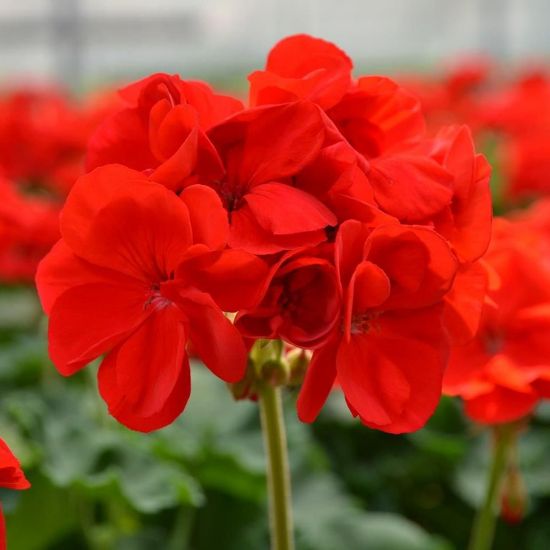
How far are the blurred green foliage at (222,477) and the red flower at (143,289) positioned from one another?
0.33m

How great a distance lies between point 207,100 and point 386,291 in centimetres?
13

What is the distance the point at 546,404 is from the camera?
126 centimetres

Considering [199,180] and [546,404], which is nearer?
[199,180]

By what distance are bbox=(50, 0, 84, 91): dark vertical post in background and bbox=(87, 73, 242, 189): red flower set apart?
5434mm

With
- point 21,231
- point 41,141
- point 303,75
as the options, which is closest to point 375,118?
point 303,75

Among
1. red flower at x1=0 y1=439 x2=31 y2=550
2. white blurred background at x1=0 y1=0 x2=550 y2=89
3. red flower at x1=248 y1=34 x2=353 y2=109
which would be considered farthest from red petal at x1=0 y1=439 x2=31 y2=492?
white blurred background at x1=0 y1=0 x2=550 y2=89

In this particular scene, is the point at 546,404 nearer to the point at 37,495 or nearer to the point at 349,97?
the point at 37,495

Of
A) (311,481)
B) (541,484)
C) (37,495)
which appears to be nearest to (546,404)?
(541,484)

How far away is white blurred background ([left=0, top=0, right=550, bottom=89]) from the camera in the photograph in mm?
6191

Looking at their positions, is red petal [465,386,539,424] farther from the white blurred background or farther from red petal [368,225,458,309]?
the white blurred background

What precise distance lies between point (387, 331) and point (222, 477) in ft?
1.71

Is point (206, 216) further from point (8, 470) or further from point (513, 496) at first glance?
point (513, 496)

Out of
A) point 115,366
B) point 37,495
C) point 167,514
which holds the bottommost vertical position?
point 167,514

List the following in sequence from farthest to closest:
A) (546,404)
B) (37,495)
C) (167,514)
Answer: (546,404) < (167,514) < (37,495)
